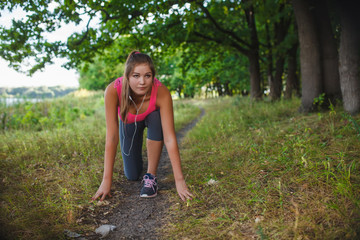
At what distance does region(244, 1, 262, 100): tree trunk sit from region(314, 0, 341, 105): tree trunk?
3.91 meters

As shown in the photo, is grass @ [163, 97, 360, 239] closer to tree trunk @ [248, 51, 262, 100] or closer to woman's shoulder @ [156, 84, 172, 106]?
woman's shoulder @ [156, 84, 172, 106]

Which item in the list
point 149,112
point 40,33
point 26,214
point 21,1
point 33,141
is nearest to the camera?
point 26,214

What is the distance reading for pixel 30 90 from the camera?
10.5 meters

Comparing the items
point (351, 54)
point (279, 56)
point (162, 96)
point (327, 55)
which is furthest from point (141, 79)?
point (279, 56)

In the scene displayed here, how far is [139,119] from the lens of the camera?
3.13m

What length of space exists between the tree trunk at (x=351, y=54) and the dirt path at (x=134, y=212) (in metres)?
3.43

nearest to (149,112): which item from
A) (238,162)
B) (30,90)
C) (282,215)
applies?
(238,162)

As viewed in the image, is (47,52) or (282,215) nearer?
(282,215)

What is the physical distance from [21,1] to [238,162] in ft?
14.0

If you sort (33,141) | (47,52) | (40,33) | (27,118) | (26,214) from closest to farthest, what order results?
(26,214), (33,141), (40,33), (47,52), (27,118)

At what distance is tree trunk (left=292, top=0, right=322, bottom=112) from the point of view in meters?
5.11

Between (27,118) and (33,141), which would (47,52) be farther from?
(27,118)

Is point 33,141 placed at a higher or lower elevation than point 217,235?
higher

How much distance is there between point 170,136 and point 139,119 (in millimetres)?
597
